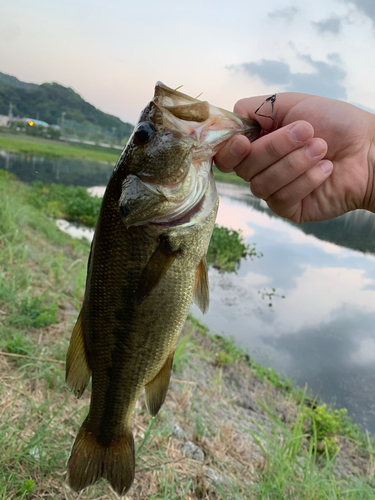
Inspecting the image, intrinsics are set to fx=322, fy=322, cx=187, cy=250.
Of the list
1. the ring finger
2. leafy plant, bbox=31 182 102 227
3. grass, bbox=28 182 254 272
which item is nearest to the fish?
the ring finger

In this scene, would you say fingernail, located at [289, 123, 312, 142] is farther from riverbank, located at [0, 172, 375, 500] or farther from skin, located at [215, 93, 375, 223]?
riverbank, located at [0, 172, 375, 500]

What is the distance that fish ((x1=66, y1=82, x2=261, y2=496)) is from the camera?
1.37m

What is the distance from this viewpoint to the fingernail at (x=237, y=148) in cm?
152

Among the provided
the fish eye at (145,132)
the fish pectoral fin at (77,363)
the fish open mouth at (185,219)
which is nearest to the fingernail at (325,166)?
the fish open mouth at (185,219)

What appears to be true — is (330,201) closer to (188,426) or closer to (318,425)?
(188,426)

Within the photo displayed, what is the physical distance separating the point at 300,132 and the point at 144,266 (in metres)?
0.95

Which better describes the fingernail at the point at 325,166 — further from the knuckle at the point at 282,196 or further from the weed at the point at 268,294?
the weed at the point at 268,294

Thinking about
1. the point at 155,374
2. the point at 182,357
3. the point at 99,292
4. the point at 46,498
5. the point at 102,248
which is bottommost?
the point at 182,357

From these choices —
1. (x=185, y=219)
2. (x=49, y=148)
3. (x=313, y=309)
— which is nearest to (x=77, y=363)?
(x=185, y=219)

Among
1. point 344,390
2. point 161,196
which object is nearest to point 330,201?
point 161,196

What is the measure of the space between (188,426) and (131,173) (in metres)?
2.91

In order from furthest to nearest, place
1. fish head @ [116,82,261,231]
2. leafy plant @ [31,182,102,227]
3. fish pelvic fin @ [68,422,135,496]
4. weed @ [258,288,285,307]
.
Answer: leafy plant @ [31,182,102,227] < weed @ [258,288,285,307] < fish pelvic fin @ [68,422,135,496] < fish head @ [116,82,261,231]

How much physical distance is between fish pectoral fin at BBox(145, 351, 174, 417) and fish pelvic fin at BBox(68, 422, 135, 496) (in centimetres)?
26

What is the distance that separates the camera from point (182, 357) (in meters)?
4.53
